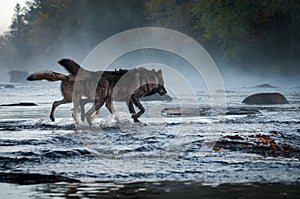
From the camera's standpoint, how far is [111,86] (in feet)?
57.3

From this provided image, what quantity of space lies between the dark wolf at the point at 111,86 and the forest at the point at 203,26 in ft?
109

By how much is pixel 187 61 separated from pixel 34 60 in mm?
70989

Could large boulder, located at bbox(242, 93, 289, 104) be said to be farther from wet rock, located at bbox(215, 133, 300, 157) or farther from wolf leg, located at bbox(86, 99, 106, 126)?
wet rock, located at bbox(215, 133, 300, 157)

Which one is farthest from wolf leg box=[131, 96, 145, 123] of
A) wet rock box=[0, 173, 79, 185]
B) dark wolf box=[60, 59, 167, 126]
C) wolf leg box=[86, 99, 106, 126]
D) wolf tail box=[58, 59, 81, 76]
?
wet rock box=[0, 173, 79, 185]

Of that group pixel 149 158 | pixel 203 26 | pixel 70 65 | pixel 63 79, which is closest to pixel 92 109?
pixel 63 79

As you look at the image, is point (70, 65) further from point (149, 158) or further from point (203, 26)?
point (203, 26)

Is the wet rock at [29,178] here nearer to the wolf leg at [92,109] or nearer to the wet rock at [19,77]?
the wolf leg at [92,109]

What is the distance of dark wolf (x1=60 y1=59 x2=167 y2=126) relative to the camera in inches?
668

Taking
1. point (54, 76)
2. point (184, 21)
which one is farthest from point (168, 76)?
point (54, 76)

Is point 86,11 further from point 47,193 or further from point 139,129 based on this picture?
point 47,193

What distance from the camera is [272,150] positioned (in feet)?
39.3

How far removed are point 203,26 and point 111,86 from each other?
1772 inches

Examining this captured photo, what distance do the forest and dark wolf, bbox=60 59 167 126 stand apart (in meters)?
33.2

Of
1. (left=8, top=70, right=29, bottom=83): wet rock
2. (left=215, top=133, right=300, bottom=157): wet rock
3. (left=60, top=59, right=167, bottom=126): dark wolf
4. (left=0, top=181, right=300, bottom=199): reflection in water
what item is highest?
(left=8, top=70, right=29, bottom=83): wet rock
